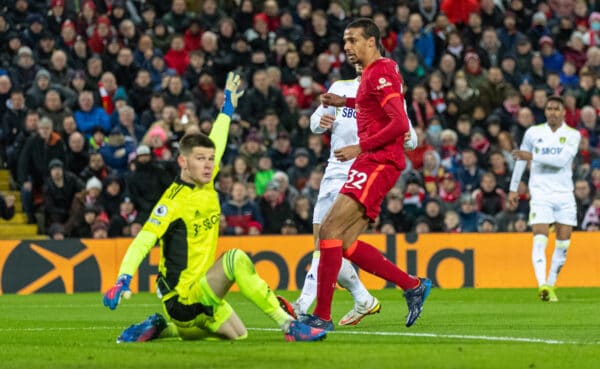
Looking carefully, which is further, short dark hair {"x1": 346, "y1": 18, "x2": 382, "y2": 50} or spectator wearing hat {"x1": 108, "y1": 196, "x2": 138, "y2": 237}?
spectator wearing hat {"x1": 108, "y1": 196, "x2": 138, "y2": 237}

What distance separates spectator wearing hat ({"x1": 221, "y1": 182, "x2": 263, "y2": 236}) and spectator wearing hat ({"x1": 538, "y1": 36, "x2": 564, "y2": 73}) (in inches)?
298

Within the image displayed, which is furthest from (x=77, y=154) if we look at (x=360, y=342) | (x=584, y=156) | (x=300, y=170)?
(x=360, y=342)

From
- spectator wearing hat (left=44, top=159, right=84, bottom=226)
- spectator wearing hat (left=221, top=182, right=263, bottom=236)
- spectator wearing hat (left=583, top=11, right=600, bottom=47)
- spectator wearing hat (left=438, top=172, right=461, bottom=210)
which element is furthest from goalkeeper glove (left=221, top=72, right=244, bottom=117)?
spectator wearing hat (left=583, top=11, right=600, bottom=47)

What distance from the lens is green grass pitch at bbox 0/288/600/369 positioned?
8258 millimetres

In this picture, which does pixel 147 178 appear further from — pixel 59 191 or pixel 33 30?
pixel 33 30

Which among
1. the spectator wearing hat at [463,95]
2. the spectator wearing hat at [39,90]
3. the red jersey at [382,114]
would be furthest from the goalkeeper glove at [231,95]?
the spectator wearing hat at [463,95]

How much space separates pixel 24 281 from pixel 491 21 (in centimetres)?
1132

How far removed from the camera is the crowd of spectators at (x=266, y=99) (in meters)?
22.0

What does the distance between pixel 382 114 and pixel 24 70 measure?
13.9m

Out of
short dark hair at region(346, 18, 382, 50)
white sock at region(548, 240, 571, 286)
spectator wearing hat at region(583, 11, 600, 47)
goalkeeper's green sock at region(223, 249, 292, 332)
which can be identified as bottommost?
white sock at region(548, 240, 571, 286)

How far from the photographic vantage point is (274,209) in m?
22.1

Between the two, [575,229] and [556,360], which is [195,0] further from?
[556,360]

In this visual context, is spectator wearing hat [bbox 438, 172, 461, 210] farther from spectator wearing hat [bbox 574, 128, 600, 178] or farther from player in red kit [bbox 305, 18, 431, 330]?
player in red kit [bbox 305, 18, 431, 330]

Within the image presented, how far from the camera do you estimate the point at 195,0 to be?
26375mm
